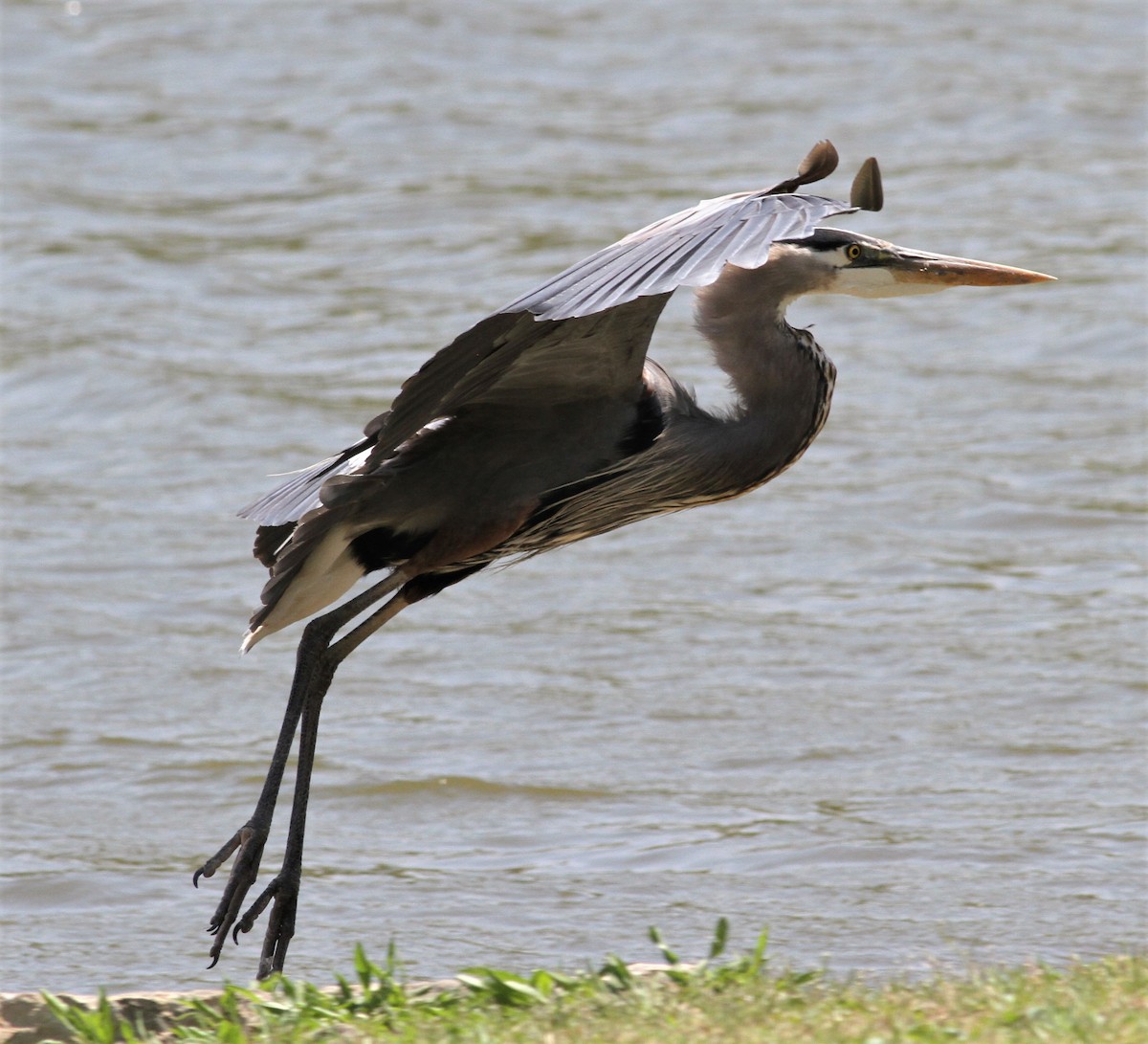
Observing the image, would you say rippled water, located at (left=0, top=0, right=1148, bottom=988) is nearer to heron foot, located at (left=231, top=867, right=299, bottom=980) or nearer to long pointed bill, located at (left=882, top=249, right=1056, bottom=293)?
heron foot, located at (left=231, top=867, right=299, bottom=980)

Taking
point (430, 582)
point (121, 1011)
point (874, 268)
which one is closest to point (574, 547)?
point (430, 582)

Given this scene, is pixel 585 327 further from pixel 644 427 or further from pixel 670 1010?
pixel 670 1010

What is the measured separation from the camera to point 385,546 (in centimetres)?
552

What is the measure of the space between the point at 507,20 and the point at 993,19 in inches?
178

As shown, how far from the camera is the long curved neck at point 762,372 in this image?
5.42 metres

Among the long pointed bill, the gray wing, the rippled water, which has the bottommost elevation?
the rippled water

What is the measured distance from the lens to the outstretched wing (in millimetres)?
4195

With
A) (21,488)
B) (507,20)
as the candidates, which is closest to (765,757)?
(21,488)

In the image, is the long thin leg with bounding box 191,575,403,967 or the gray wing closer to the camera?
the gray wing

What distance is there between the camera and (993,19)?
64.6ft

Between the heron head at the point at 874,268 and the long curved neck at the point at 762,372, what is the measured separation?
106 millimetres

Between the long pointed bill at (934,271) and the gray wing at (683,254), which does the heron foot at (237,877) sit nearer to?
the gray wing at (683,254)

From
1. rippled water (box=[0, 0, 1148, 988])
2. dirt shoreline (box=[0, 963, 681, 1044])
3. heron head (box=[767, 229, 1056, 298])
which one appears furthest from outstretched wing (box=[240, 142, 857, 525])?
rippled water (box=[0, 0, 1148, 988])

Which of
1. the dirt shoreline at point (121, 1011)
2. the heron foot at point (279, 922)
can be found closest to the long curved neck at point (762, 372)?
the dirt shoreline at point (121, 1011)
